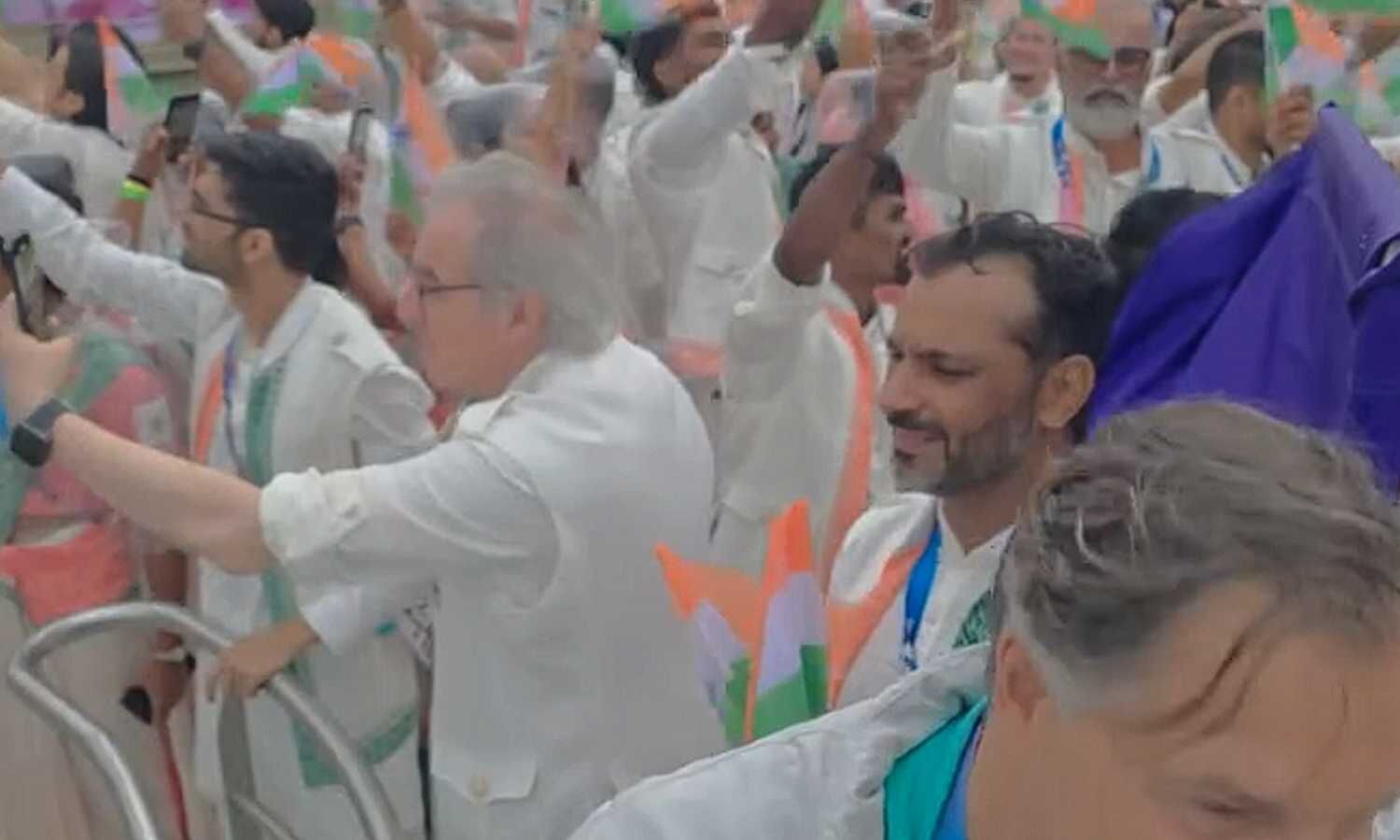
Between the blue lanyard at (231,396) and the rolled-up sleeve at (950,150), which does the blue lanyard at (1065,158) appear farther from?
the blue lanyard at (231,396)

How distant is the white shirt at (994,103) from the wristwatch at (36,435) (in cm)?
264

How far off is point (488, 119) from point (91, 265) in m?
0.71

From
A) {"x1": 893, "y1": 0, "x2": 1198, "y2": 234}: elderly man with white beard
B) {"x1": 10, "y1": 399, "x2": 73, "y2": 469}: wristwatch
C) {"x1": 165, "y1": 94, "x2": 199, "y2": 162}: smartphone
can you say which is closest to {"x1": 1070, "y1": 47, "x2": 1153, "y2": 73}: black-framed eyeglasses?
{"x1": 893, "y1": 0, "x2": 1198, "y2": 234}: elderly man with white beard

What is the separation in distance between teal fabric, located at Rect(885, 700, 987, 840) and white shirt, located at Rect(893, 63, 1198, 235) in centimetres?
228

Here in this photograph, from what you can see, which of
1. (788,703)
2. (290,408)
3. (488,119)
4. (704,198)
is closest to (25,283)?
(290,408)

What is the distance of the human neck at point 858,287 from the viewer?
8.98ft

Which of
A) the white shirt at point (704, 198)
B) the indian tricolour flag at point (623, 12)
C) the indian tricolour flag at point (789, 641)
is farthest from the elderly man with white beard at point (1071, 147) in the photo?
the indian tricolour flag at point (789, 641)

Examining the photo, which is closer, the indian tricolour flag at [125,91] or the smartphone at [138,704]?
the smartphone at [138,704]

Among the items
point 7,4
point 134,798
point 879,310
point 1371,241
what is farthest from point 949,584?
point 7,4

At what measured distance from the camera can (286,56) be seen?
3723mm

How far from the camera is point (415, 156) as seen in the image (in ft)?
10.5

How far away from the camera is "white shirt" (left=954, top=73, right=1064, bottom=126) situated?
4227 millimetres

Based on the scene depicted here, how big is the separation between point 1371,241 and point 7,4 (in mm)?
2511

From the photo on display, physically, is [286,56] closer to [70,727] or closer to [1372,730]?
[70,727]
